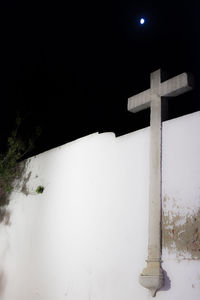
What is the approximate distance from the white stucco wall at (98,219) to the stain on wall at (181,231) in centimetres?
2

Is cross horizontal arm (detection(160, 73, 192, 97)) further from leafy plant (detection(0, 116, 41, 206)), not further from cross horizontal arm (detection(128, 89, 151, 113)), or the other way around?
leafy plant (detection(0, 116, 41, 206))

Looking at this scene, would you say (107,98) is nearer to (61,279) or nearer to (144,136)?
(144,136)

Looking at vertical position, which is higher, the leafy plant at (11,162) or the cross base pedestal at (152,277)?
the leafy plant at (11,162)

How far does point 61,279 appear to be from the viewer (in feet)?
18.5

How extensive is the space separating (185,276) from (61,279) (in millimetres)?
2396

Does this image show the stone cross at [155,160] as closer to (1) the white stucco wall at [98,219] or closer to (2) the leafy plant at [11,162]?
(1) the white stucco wall at [98,219]

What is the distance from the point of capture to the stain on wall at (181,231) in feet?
12.9

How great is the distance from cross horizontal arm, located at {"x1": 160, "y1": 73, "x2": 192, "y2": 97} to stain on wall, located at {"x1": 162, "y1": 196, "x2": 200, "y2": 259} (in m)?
1.35

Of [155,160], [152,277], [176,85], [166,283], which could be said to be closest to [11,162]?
[155,160]

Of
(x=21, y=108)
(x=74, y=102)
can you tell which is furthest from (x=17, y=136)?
(x=74, y=102)

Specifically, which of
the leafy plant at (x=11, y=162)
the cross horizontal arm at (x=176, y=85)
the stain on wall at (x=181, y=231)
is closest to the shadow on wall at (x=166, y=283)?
the stain on wall at (x=181, y=231)

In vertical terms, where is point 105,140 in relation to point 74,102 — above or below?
below

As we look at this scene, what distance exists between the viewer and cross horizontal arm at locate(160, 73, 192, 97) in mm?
4410

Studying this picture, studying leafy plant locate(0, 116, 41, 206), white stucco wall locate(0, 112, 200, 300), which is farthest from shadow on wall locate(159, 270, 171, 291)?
leafy plant locate(0, 116, 41, 206)
